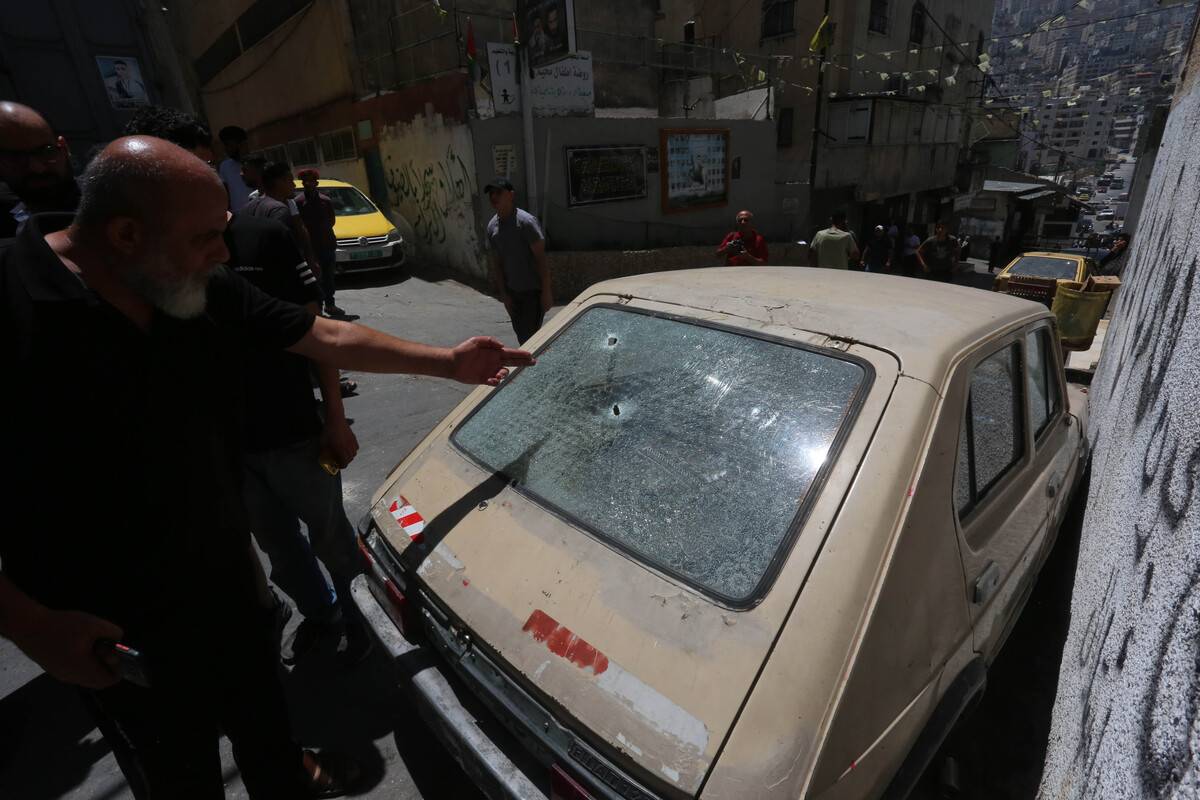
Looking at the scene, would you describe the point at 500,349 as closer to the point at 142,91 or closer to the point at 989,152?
the point at 142,91

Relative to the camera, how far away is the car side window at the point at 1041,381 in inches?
89.9

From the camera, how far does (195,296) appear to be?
1.43 meters

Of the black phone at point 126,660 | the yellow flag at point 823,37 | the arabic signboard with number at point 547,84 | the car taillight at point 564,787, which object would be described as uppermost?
the yellow flag at point 823,37

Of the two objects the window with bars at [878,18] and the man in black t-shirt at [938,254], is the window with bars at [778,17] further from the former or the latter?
the man in black t-shirt at [938,254]

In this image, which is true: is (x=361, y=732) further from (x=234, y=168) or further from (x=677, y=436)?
(x=234, y=168)

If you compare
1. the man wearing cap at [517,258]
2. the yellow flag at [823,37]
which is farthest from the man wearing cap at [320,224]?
the yellow flag at [823,37]

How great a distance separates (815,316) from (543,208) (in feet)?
30.4

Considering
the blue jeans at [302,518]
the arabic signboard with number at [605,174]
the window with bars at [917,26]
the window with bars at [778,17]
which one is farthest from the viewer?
the window with bars at [917,26]

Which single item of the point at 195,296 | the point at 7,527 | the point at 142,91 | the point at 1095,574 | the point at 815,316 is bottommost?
the point at 1095,574

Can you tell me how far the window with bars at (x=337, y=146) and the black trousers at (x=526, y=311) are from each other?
1036cm

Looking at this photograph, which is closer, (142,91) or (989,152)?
(142,91)

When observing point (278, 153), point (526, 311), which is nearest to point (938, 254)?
point (526, 311)

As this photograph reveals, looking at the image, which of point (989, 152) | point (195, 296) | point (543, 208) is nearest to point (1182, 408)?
point (195, 296)

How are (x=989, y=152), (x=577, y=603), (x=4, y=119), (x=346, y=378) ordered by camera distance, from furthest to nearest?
(x=989, y=152) < (x=346, y=378) < (x=4, y=119) < (x=577, y=603)
